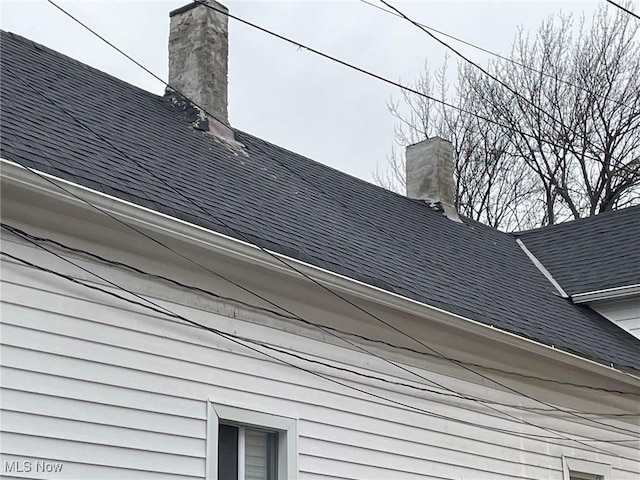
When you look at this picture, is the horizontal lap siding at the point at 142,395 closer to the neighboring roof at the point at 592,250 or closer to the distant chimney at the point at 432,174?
the neighboring roof at the point at 592,250

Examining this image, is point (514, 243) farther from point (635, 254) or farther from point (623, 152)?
point (623, 152)

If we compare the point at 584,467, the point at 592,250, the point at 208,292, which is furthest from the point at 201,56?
the point at 592,250

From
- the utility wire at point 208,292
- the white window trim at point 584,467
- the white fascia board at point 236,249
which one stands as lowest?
the white window trim at point 584,467

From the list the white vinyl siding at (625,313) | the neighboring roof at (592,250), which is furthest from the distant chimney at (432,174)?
the white vinyl siding at (625,313)

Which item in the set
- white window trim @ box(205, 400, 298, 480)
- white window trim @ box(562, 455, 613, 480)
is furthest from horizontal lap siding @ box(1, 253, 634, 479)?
white window trim @ box(562, 455, 613, 480)

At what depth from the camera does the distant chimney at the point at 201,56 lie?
13.0 m

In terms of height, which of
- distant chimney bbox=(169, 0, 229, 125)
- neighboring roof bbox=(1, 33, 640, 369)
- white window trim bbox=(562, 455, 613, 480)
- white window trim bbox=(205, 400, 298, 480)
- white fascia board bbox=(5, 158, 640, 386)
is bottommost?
white window trim bbox=(205, 400, 298, 480)

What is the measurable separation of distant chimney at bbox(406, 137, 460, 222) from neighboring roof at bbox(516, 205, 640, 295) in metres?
1.69

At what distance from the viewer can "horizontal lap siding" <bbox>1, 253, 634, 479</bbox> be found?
7.38 meters

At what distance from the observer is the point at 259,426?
8969 millimetres

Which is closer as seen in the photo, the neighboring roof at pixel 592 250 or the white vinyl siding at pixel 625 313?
the white vinyl siding at pixel 625 313

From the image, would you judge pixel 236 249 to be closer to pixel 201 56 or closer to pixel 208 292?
pixel 208 292

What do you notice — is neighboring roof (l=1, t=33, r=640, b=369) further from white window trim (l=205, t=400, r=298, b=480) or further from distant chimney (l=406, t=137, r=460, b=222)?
white window trim (l=205, t=400, r=298, b=480)

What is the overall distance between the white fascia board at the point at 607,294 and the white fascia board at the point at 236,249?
3248 mm
